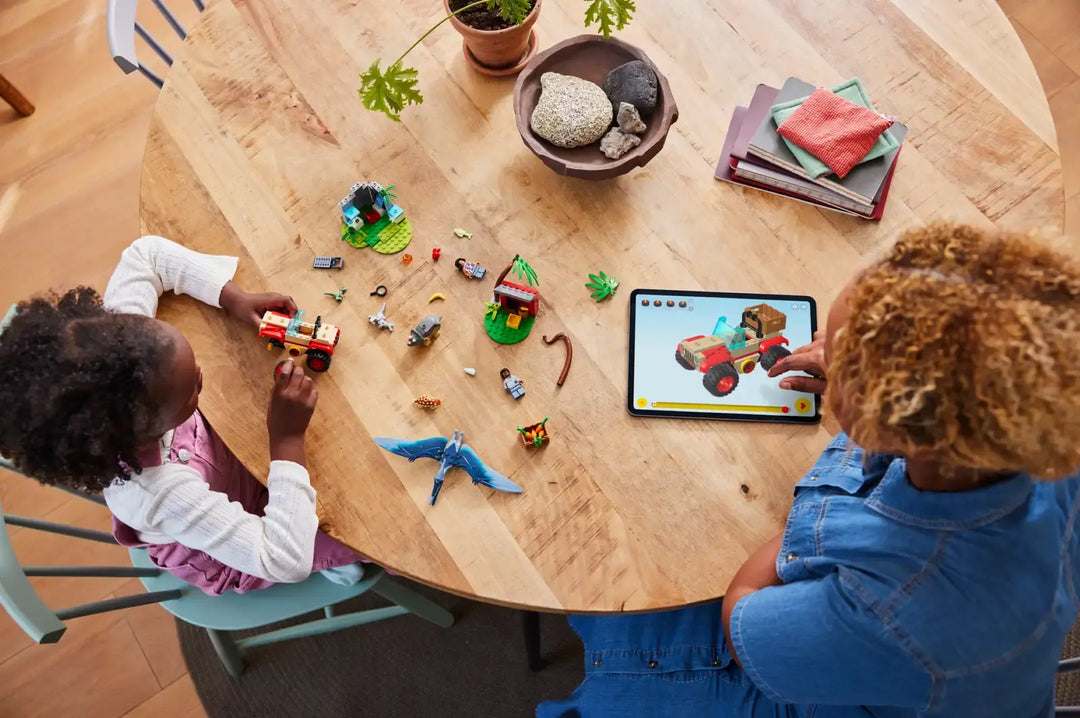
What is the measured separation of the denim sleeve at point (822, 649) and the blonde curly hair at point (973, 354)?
0.75ft

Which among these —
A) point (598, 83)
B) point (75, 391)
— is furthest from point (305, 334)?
point (598, 83)

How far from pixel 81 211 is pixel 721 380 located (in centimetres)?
199

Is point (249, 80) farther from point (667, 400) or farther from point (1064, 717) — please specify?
point (1064, 717)

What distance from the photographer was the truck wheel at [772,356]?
4.00 feet

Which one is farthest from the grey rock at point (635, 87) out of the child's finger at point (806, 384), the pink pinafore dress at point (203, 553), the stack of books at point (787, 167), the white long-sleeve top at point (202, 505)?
the pink pinafore dress at point (203, 553)

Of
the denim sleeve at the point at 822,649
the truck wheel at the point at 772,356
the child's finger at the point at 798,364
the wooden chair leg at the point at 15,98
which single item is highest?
the wooden chair leg at the point at 15,98

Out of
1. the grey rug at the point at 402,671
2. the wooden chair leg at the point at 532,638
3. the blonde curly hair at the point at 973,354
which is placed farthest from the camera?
the grey rug at the point at 402,671

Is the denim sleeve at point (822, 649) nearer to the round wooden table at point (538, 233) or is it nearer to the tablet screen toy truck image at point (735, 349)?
the round wooden table at point (538, 233)

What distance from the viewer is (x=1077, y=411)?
2.54 feet

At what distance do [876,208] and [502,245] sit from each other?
0.60 meters

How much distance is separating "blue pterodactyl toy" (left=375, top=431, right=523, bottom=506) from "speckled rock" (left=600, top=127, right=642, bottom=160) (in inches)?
19.9

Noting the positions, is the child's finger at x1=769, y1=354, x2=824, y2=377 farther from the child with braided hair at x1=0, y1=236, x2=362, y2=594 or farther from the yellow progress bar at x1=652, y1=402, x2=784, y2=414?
the child with braided hair at x1=0, y1=236, x2=362, y2=594

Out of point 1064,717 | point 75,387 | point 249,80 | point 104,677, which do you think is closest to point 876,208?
point 1064,717

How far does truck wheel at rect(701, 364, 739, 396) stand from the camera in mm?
1204
